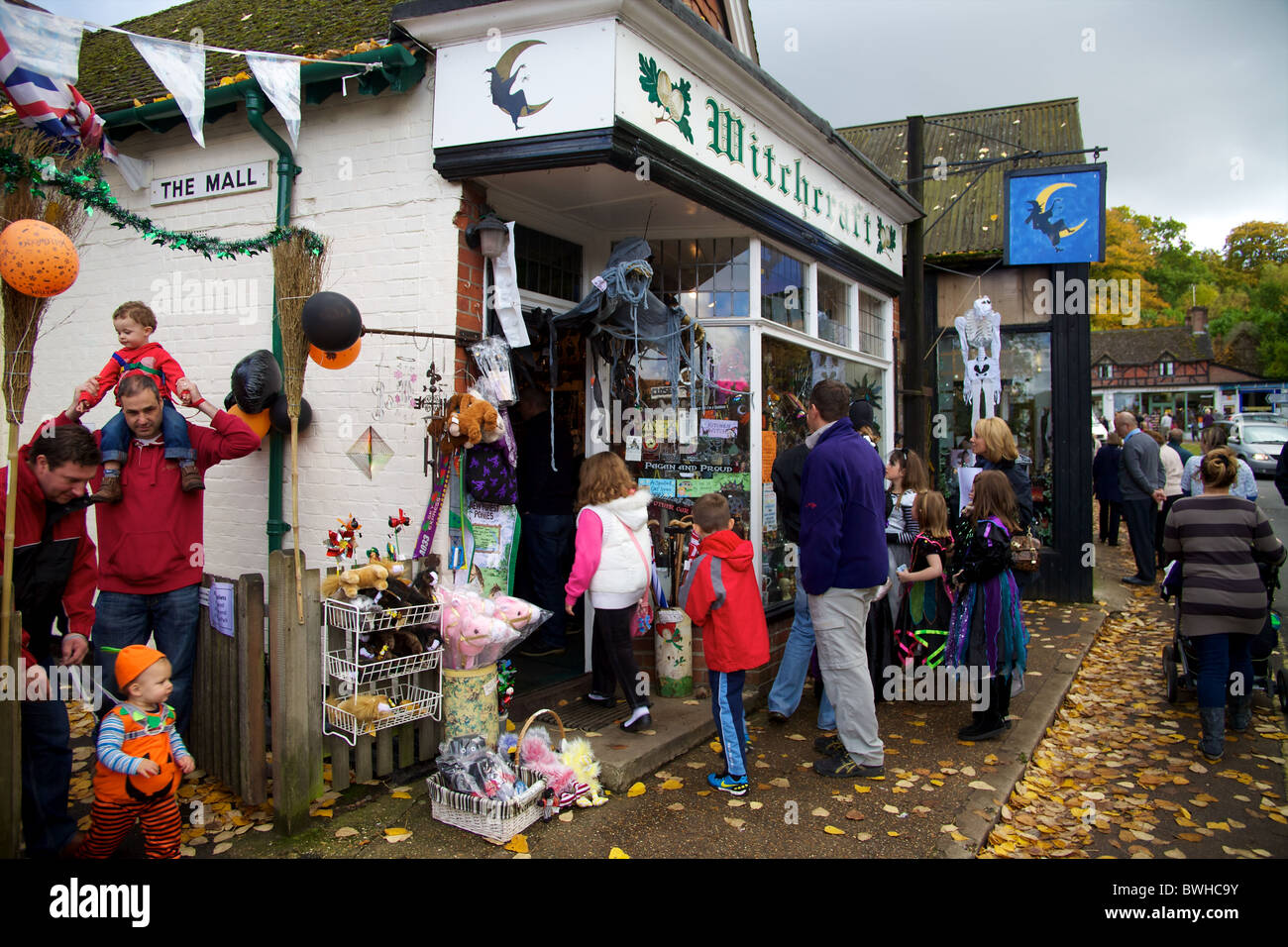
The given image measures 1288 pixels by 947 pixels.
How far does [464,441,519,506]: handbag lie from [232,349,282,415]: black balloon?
1.29m

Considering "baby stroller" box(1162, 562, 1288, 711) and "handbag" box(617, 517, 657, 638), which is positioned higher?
"handbag" box(617, 517, 657, 638)

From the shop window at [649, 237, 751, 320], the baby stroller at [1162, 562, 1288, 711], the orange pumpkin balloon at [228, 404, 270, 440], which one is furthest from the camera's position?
the shop window at [649, 237, 751, 320]

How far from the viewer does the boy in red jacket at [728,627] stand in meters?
4.16

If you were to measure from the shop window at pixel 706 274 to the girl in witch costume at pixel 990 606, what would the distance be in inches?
91.9

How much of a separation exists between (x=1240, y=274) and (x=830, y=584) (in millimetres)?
75608

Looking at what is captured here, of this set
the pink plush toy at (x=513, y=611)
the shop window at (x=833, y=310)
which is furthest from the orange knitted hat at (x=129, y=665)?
the shop window at (x=833, y=310)

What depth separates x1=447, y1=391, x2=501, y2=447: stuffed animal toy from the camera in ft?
14.9

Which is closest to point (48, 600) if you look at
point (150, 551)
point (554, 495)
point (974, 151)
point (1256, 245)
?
point (150, 551)

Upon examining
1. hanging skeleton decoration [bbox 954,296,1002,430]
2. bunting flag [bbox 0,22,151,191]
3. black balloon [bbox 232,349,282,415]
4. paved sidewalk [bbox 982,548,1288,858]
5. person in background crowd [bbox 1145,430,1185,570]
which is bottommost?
paved sidewalk [bbox 982,548,1288,858]

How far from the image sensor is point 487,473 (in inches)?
190

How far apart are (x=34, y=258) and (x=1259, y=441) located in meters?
32.4

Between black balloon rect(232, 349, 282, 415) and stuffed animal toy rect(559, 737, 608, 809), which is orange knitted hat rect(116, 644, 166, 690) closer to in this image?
stuffed animal toy rect(559, 737, 608, 809)

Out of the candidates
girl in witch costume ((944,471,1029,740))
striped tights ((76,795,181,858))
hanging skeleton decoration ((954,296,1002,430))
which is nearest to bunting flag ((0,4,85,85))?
striped tights ((76,795,181,858))

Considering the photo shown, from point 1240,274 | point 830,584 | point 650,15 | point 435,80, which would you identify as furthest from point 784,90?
point 1240,274
